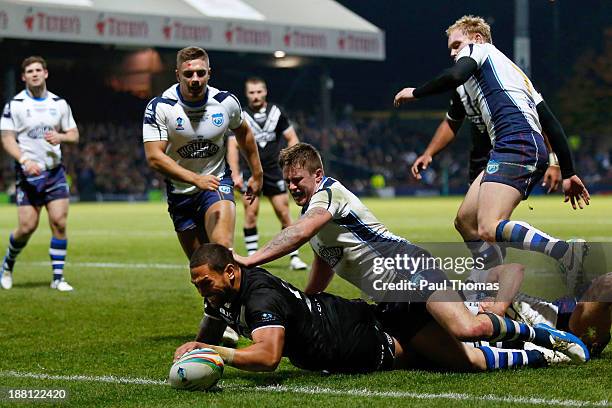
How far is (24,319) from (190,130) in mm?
2360

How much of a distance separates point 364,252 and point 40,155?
614 cm

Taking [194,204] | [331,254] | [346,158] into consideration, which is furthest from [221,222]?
[346,158]

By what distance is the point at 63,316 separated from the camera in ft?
31.1

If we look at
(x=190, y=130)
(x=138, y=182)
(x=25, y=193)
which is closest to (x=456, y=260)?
(x=190, y=130)

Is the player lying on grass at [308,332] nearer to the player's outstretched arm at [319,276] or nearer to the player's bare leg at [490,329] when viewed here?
the player's bare leg at [490,329]

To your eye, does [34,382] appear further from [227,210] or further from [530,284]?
[530,284]

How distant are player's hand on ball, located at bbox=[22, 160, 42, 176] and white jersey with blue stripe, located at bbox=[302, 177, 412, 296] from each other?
5511 millimetres

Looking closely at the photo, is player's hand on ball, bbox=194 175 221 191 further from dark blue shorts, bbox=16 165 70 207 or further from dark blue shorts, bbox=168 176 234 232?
dark blue shorts, bbox=16 165 70 207

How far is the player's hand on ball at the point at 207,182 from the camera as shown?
7.80m

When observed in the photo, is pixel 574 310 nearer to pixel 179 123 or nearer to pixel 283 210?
Answer: pixel 179 123

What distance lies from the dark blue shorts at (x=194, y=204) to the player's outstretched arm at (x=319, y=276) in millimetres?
1716

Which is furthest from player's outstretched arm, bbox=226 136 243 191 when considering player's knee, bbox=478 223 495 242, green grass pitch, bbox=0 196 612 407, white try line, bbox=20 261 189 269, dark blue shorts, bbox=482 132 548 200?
player's knee, bbox=478 223 495 242

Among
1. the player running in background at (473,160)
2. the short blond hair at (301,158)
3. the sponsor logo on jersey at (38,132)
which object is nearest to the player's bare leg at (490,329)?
the short blond hair at (301,158)

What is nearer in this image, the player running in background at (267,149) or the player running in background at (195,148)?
the player running in background at (195,148)
